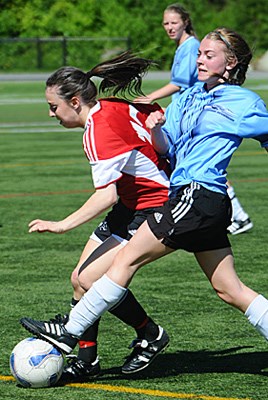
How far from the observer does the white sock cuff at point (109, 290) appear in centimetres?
548

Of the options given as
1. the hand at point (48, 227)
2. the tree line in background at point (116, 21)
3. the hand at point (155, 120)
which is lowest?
the tree line in background at point (116, 21)

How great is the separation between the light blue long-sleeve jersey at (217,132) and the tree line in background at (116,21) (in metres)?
49.1

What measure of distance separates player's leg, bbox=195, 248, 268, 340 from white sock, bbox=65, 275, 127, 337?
47cm

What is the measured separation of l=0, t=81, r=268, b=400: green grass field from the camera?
5652 mm

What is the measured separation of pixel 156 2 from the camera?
5859 cm

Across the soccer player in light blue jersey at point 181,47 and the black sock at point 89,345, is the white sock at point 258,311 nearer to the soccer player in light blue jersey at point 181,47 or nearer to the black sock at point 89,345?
the black sock at point 89,345

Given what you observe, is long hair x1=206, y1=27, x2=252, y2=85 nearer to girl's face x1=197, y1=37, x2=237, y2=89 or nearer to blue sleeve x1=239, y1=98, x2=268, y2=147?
girl's face x1=197, y1=37, x2=237, y2=89

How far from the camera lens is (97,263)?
228 inches

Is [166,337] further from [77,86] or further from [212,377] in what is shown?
[77,86]

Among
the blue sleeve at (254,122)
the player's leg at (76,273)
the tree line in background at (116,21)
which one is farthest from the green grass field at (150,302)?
the tree line in background at (116,21)

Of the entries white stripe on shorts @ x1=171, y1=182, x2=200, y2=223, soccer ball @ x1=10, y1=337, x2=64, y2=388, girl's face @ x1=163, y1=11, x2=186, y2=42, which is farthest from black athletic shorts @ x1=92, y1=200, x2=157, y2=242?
girl's face @ x1=163, y1=11, x2=186, y2=42

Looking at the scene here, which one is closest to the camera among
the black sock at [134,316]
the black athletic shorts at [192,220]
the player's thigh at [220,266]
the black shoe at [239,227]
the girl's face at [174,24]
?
the black athletic shorts at [192,220]

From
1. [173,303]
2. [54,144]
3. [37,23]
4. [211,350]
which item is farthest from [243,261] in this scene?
[37,23]

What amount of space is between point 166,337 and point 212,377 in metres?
0.43
